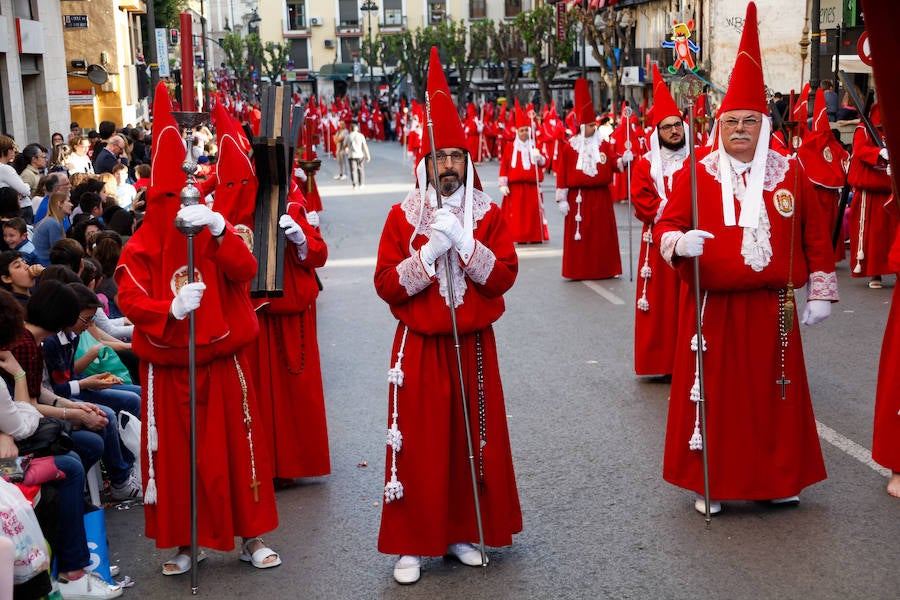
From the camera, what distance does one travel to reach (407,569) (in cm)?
538

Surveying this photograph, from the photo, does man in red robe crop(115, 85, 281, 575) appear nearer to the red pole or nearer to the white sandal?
the white sandal

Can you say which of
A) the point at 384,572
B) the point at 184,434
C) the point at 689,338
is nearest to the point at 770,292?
the point at 689,338

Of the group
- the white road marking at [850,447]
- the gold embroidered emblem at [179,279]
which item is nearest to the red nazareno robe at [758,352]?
the white road marking at [850,447]

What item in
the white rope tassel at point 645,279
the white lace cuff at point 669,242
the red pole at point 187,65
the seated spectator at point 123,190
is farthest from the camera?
the seated spectator at point 123,190

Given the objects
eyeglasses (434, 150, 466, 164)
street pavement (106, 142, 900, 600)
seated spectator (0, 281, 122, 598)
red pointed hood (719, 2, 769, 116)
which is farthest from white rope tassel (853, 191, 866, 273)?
seated spectator (0, 281, 122, 598)

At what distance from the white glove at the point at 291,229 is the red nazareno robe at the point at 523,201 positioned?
36.9 feet

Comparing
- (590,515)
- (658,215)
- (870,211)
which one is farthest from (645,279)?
(870,211)

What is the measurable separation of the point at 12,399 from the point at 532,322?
7134 millimetres

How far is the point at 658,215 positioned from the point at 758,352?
323 cm

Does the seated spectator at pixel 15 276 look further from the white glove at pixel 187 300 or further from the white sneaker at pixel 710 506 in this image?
the white sneaker at pixel 710 506

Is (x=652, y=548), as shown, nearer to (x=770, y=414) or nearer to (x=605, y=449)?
(x=770, y=414)

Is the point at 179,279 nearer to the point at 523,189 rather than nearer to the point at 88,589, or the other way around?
the point at 88,589

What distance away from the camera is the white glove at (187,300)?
198 inches

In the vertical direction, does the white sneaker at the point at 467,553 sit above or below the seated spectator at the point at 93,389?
below
